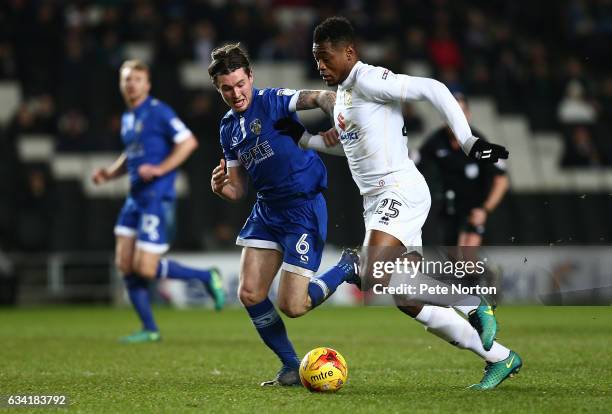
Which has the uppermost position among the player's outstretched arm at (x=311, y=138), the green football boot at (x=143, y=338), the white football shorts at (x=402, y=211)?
the player's outstretched arm at (x=311, y=138)

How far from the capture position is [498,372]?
582cm

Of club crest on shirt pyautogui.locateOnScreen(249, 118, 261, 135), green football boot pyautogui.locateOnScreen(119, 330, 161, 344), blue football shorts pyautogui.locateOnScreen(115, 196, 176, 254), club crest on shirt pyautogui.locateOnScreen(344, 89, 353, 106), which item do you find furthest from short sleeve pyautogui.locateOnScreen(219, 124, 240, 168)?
green football boot pyautogui.locateOnScreen(119, 330, 161, 344)

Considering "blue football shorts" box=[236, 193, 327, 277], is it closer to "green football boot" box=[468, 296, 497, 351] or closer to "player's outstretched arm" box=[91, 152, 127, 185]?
"green football boot" box=[468, 296, 497, 351]

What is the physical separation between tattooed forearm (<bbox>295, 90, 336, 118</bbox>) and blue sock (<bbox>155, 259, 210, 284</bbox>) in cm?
403

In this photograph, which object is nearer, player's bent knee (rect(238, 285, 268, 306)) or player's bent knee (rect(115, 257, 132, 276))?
player's bent knee (rect(238, 285, 268, 306))

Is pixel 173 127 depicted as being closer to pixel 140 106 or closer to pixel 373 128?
pixel 140 106

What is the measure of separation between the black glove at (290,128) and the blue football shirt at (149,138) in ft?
11.0

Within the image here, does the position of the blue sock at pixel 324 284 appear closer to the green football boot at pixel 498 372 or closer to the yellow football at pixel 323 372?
the yellow football at pixel 323 372

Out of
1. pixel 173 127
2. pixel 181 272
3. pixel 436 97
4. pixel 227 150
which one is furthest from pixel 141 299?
pixel 436 97

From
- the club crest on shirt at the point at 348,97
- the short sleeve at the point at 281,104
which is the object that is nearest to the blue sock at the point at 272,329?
the short sleeve at the point at 281,104

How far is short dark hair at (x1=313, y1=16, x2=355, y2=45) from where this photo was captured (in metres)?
5.85

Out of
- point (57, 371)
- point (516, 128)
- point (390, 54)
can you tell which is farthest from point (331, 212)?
point (57, 371)

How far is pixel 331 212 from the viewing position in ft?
45.0

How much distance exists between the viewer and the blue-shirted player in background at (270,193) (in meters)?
→ 6.23
